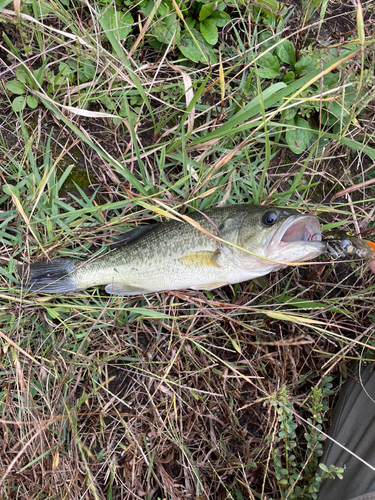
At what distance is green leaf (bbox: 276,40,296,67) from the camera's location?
10.4 ft

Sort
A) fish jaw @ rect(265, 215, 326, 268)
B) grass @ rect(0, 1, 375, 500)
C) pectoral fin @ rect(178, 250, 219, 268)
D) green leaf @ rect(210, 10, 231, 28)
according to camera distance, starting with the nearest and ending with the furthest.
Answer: fish jaw @ rect(265, 215, 326, 268), pectoral fin @ rect(178, 250, 219, 268), grass @ rect(0, 1, 375, 500), green leaf @ rect(210, 10, 231, 28)

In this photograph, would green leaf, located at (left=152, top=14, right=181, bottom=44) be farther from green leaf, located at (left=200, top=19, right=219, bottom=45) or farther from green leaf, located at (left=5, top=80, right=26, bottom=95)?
green leaf, located at (left=5, top=80, right=26, bottom=95)

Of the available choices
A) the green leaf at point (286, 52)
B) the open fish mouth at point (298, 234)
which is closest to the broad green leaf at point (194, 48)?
the green leaf at point (286, 52)

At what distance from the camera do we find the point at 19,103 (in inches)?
117

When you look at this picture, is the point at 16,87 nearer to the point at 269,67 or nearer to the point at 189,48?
the point at 189,48

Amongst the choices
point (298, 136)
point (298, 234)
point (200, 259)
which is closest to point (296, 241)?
point (298, 234)

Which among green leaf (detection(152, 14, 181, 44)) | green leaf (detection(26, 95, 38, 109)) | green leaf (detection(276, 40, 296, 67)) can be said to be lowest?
green leaf (detection(276, 40, 296, 67))

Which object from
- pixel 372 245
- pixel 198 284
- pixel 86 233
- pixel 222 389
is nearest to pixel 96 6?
pixel 86 233

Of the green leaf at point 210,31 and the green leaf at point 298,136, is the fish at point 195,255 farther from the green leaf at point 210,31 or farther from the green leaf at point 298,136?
the green leaf at point 210,31

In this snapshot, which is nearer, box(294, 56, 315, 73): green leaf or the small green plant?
the small green plant

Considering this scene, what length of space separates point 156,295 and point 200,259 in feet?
1.83

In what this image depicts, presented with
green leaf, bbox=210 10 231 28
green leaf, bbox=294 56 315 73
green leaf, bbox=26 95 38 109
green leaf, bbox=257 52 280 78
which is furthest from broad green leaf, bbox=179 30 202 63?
green leaf, bbox=26 95 38 109

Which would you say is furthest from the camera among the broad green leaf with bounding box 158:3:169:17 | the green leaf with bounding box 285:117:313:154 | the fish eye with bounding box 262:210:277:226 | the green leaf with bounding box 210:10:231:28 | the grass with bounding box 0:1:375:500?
the green leaf with bounding box 285:117:313:154

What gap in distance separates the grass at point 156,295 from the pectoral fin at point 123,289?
106 millimetres
